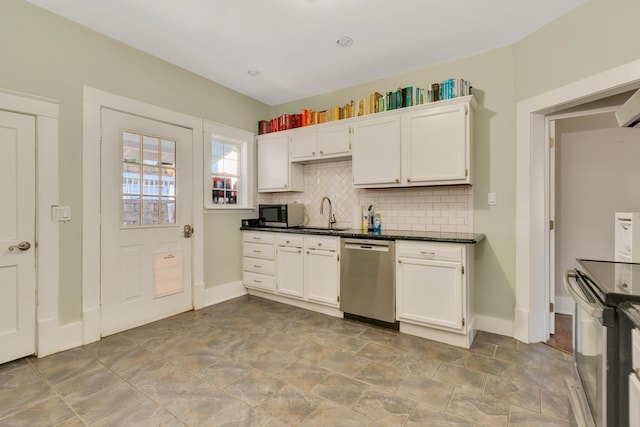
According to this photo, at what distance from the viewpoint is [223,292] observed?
388 centimetres

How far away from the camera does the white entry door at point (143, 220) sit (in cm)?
282

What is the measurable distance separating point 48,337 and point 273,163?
9.54 feet

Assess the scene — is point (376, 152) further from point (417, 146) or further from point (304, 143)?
point (304, 143)

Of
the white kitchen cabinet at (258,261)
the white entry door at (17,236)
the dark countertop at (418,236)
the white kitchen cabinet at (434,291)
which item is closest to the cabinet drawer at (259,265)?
the white kitchen cabinet at (258,261)

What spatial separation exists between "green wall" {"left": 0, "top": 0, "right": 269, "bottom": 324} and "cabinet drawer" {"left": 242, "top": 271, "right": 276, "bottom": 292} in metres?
1.83

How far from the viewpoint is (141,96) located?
305cm

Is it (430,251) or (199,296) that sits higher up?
(430,251)

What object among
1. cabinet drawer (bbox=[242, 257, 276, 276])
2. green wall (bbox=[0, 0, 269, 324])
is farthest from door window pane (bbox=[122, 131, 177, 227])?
cabinet drawer (bbox=[242, 257, 276, 276])

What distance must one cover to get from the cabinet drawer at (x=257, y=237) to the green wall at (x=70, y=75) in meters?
1.75

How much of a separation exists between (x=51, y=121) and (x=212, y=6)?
163 cm

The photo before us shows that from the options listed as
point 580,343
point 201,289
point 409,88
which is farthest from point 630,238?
point 201,289

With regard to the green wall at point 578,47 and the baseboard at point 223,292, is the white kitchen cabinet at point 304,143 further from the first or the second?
the green wall at point 578,47

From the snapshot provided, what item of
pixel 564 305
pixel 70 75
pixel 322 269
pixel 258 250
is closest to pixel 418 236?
pixel 322 269

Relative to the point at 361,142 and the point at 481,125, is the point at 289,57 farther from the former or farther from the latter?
the point at 481,125
